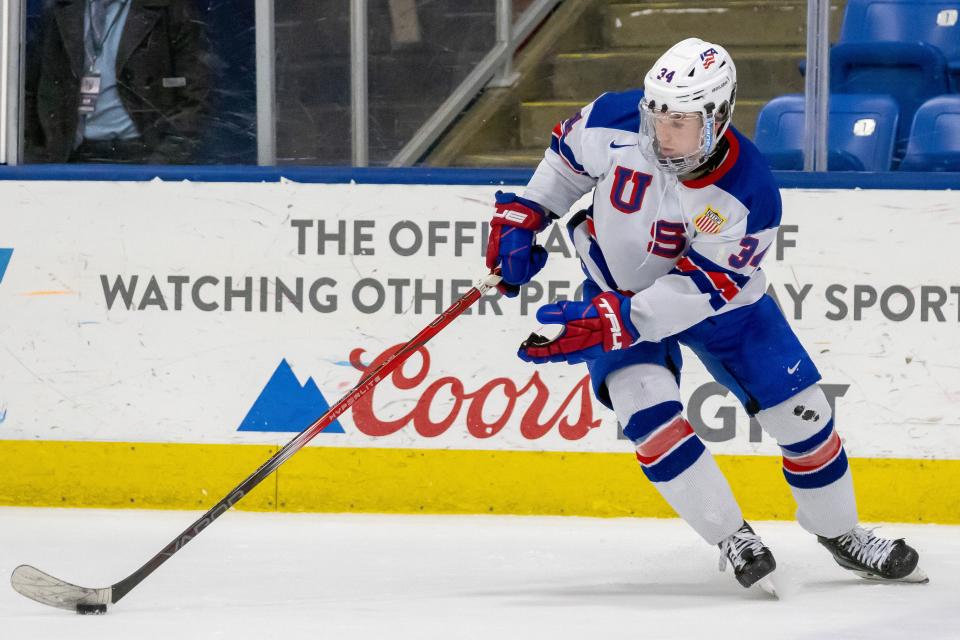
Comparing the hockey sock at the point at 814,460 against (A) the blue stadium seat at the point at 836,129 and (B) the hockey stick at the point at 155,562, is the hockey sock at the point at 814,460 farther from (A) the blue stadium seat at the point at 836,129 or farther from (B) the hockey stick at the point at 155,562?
(A) the blue stadium seat at the point at 836,129

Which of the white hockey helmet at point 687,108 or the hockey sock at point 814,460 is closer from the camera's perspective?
the white hockey helmet at point 687,108

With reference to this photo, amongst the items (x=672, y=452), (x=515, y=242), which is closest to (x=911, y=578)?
(x=672, y=452)

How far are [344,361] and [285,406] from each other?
0.19 m

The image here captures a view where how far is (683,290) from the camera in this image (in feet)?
8.85

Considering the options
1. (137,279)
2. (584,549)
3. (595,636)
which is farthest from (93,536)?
(595,636)

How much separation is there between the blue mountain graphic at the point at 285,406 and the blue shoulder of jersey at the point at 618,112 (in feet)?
3.97

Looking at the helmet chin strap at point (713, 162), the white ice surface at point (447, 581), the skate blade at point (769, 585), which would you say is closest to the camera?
the white ice surface at point (447, 581)

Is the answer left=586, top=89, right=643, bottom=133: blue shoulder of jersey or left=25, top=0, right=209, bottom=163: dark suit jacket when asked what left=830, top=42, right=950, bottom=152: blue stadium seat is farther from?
left=25, top=0, right=209, bottom=163: dark suit jacket

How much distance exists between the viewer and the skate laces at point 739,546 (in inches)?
111

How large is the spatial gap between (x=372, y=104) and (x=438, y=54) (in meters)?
0.23

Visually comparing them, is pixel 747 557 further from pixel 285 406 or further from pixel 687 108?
pixel 285 406

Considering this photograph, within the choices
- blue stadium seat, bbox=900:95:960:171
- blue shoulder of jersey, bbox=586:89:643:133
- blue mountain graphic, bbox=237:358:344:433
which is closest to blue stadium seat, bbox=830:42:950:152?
blue stadium seat, bbox=900:95:960:171

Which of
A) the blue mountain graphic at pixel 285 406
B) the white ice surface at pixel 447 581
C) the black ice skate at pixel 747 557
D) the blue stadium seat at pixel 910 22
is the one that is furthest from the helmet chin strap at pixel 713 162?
the blue mountain graphic at pixel 285 406

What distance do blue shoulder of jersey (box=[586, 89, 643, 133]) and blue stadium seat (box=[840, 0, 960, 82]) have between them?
117 cm
